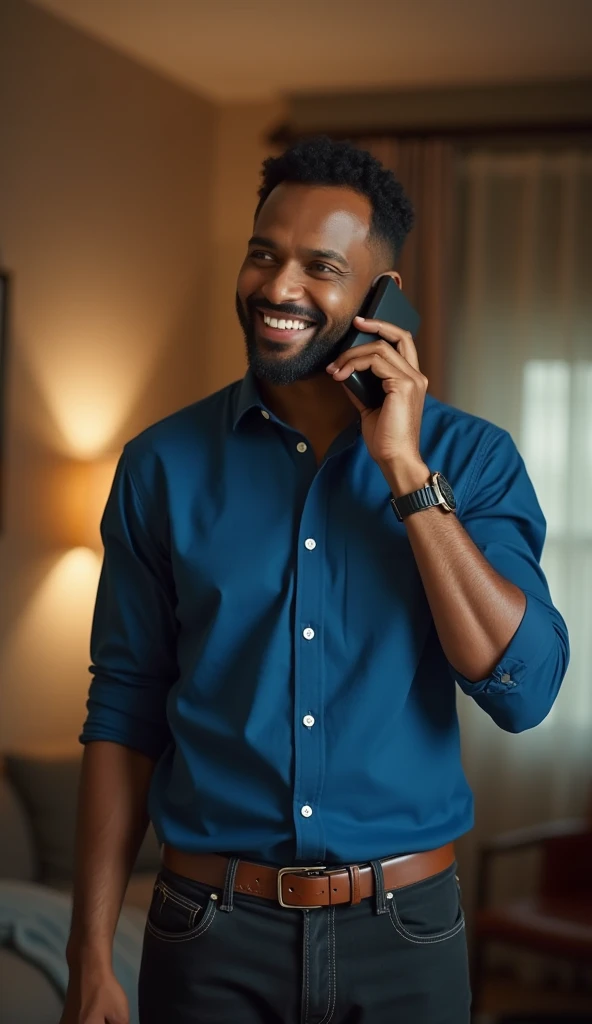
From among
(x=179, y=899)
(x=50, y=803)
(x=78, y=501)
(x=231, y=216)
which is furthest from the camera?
(x=231, y=216)

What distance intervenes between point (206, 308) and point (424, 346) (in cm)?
107

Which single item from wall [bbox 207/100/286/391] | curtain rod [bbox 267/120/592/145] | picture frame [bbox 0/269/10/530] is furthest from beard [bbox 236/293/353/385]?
wall [bbox 207/100/286/391]

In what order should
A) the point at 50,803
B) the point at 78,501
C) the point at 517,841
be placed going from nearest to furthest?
the point at 50,803
the point at 517,841
the point at 78,501

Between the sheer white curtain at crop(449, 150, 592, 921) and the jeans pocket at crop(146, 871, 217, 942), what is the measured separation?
10.4 ft

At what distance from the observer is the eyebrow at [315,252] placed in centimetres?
158

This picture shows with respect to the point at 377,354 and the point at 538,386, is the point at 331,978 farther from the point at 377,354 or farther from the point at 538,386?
the point at 538,386

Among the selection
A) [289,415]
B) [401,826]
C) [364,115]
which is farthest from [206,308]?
[401,826]

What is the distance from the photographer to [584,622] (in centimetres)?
460

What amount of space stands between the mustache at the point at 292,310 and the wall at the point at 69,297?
2.64m

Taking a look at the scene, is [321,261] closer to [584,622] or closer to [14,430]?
[14,430]

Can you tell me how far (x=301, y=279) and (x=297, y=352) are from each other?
0.09m

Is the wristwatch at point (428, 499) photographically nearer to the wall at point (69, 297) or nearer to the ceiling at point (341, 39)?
the wall at point (69, 297)

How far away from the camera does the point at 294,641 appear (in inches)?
60.9

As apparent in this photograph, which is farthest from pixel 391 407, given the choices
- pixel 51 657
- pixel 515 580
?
pixel 51 657
